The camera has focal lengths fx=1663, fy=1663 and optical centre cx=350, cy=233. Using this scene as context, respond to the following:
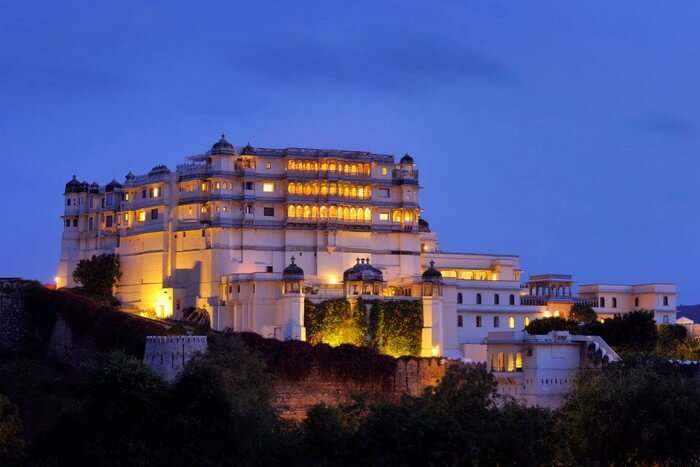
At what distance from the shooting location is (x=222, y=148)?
11162cm

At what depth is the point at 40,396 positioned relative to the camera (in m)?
89.8

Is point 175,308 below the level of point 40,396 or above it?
above

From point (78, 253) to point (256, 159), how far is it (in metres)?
17.3

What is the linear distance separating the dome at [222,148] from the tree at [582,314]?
97.6 feet

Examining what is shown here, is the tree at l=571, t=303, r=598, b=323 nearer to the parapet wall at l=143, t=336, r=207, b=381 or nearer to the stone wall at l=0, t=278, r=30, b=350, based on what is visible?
the stone wall at l=0, t=278, r=30, b=350

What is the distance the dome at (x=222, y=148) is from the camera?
11156cm

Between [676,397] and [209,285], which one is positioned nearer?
[676,397]

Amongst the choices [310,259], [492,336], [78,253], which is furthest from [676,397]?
[78,253]

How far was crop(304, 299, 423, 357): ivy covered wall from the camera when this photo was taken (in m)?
102

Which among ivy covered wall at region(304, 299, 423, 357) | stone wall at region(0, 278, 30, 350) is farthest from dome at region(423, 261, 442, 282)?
stone wall at region(0, 278, 30, 350)

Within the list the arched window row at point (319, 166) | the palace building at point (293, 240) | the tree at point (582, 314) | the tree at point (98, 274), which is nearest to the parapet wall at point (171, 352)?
the palace building at point (293, 240)

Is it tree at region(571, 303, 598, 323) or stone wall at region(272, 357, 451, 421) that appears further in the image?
tree at region(571, 303, 598, 323)

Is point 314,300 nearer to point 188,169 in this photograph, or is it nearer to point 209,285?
point 209,285

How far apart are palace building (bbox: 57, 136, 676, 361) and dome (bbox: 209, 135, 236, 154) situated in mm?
94
